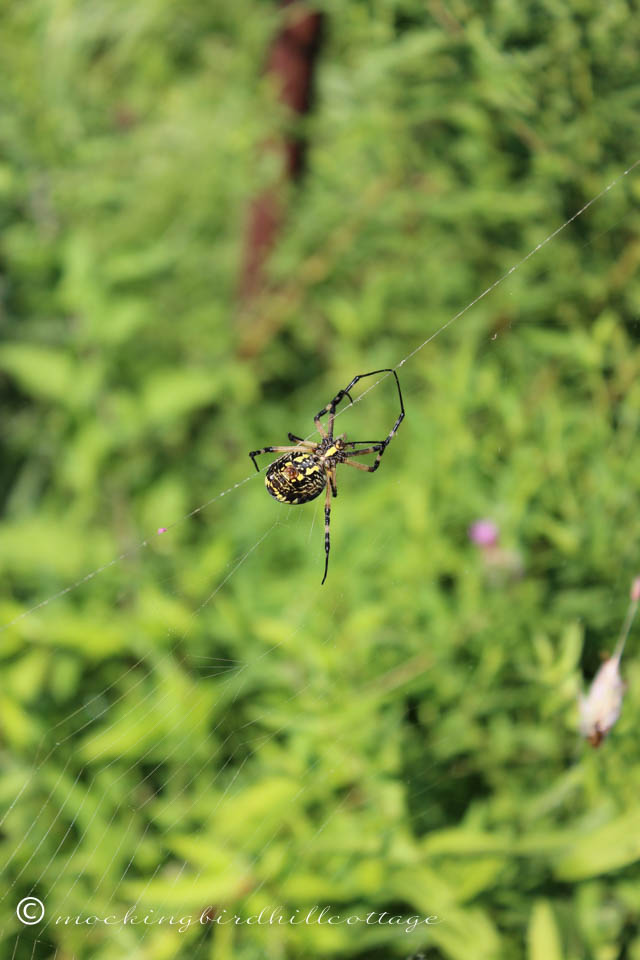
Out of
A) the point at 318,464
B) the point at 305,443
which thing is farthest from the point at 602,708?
the point at 305,443

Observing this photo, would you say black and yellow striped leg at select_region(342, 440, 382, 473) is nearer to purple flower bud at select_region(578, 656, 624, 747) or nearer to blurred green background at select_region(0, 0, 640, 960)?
blurred green background at select_region(0, 0, 640, 960)

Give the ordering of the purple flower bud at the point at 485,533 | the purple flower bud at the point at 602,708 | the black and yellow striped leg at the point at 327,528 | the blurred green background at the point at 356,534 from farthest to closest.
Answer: the black and yellow striped leg at the point at 327,528 < the purple flower bud at the point at 485,533 < the blurred green background at the point at 356,534 < the purple flower bud at the point at 602,708

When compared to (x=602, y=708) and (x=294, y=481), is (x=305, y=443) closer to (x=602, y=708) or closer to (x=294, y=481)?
(x=294, y=481)

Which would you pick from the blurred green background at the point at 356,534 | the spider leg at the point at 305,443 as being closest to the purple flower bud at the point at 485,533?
the blurred green background at the point at 356,534

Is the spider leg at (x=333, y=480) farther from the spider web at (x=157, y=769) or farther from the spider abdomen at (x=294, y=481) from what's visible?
the spider web at (x=157, y=769)

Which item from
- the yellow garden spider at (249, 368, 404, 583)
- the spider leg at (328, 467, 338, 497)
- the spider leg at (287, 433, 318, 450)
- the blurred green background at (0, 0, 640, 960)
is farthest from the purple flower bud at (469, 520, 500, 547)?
the spider leg at (287, 433, 318, 450)

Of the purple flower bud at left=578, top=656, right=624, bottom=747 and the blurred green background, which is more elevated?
the blurred green background

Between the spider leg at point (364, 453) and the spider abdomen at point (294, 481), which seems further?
the spider leg at point (364, 453)
